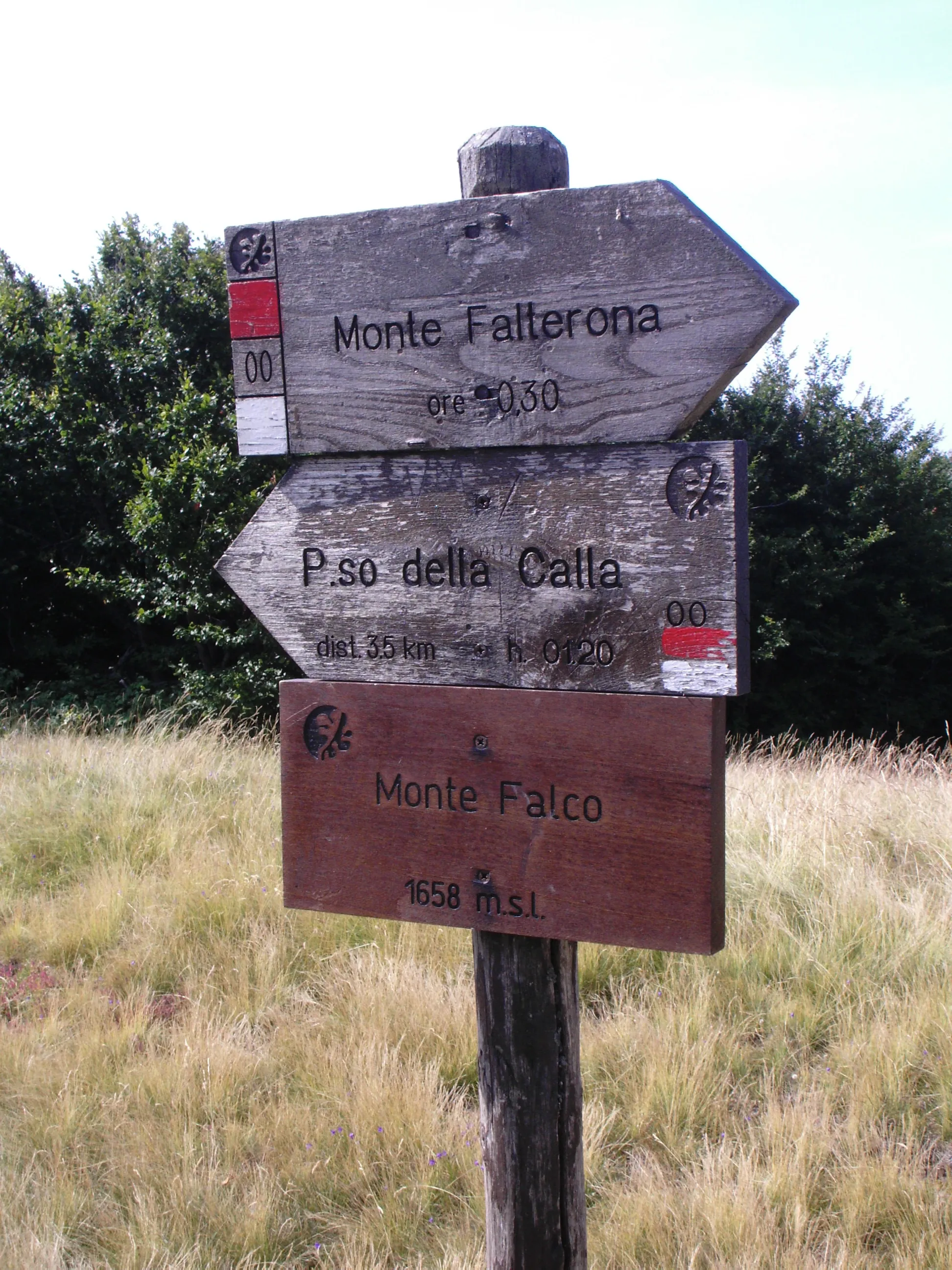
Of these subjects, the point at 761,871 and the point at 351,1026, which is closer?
the point at 351,1026

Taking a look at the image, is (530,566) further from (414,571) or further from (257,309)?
(257,309)

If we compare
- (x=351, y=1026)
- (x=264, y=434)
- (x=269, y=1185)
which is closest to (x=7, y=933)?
(x=351, y=1026)

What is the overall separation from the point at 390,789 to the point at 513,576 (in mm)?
426

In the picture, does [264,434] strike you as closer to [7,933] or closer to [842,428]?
[7,933]

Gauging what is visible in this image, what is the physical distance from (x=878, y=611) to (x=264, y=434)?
20537mm

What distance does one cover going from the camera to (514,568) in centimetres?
160

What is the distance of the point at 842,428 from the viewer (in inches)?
823

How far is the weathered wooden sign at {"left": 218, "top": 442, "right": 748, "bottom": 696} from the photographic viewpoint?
1.48m

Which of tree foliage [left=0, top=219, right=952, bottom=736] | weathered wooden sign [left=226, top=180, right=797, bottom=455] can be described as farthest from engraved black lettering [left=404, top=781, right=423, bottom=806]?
tree foliage [left=0, top=219, right=952, bottom=736]

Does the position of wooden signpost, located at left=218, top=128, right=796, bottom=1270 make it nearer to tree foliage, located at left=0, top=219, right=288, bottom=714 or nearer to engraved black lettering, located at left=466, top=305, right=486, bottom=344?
engraved black lettering, located at left=466, top=305, right=486, bottom=344

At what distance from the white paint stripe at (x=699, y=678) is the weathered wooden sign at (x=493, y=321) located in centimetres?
35

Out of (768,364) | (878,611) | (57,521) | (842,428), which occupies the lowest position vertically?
(878,611)

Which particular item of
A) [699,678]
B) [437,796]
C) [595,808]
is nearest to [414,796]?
[437,796]

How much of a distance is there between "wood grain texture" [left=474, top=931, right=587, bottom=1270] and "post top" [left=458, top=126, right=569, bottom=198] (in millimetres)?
1294
